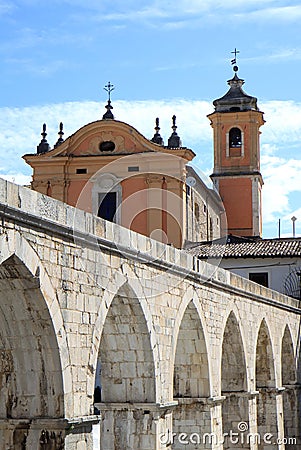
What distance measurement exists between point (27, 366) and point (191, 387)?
593 centimetres

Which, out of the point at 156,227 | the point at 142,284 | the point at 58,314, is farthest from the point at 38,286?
the point at 156,227

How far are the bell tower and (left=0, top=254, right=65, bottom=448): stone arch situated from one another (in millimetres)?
29955

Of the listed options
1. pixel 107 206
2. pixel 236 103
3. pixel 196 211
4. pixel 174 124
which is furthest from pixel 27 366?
pixel 236 103

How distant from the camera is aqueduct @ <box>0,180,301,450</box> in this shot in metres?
8.91

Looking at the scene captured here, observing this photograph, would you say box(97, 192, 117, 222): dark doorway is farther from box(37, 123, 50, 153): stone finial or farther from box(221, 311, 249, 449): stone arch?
box(221, 311, 249, 449): stone arch

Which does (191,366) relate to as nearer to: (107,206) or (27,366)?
(27,366)

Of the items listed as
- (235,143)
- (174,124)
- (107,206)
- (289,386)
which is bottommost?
(289,386)

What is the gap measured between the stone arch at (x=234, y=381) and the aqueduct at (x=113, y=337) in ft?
0.07

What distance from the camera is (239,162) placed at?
39.2 metres

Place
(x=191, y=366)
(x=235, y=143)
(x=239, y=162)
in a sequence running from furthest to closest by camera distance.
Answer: (x=235, y=143)
(x=239, y=162)
(x=191, y=366)

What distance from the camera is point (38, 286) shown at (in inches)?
343

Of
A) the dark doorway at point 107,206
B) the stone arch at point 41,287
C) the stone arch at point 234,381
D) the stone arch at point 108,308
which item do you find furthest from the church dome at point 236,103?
the stone arch at point 41,287

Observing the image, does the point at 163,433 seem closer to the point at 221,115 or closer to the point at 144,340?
the point at 144,340

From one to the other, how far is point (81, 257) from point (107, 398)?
2.98 metres
